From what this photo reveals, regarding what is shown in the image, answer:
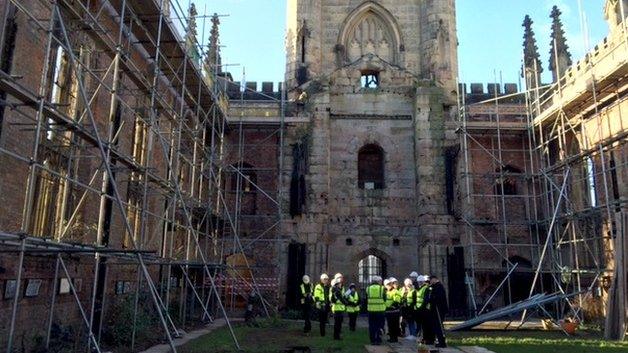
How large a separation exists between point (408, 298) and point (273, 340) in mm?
3156

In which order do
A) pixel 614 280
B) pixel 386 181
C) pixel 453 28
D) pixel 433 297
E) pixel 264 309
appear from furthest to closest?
pixel 453 28 → pixel 386 181 → pixel 264 309 → pixel 614 280 → pixel 433 297

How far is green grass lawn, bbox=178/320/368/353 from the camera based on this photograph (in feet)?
34.9

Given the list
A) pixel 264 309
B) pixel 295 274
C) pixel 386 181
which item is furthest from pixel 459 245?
pixel 264 309

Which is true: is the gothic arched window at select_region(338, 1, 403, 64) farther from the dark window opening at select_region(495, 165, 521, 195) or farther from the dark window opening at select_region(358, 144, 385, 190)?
the dark window opening at select_region(495, 165, 521, 195)

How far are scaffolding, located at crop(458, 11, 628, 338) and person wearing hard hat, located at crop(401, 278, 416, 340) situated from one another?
4851mm

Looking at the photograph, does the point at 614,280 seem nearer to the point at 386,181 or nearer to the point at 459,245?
the point at 459,245

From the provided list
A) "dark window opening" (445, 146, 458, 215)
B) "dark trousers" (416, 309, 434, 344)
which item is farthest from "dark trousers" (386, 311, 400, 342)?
"dark window opening" (445, 146, 458, 215)

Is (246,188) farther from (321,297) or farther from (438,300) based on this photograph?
(438,300)

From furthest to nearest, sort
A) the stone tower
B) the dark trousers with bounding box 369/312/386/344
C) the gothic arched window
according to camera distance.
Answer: the gothic arched window → the stone tower → the dark trousers with bounding box 369/312/386/344

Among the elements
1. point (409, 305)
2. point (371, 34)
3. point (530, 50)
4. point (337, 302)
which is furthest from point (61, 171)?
point (530, 50)

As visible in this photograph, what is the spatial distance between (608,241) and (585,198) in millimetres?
3139

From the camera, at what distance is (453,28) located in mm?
23375

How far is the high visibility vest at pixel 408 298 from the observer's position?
11.9 metres

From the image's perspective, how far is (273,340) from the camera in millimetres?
12195
